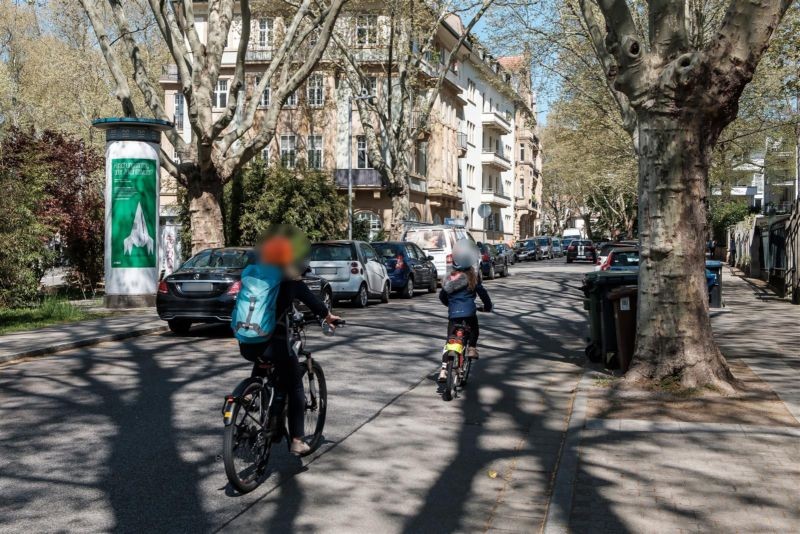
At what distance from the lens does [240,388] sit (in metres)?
5.68

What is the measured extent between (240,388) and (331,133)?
48.2m

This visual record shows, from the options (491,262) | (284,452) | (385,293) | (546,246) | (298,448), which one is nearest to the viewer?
(298,448)

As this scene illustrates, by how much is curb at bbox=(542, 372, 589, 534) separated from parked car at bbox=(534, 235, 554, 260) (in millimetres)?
63859

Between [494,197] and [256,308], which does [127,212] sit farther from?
[494,197]

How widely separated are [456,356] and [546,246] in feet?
216

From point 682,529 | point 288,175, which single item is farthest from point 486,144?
point 682,529

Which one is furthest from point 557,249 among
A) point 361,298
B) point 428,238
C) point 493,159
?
point 361,298

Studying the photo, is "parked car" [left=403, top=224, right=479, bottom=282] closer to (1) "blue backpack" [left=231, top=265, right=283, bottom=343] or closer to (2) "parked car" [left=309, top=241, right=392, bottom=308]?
(2) "parked car" [left=309, top=241, right=392, bottom=308]

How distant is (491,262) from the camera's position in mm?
36062

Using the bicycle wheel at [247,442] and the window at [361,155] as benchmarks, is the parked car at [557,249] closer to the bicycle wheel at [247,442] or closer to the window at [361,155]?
the window at [361,155]

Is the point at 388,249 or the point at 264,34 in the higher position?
the point at 264,34

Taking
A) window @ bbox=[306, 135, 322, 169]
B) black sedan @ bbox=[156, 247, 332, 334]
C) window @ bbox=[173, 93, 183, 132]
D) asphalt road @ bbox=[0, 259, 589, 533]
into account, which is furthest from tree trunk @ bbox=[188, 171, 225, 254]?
window @ bbox=[173, 93, 183, 132]

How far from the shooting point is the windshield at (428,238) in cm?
3081

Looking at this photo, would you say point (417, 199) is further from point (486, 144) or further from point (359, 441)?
point (359, 441)
